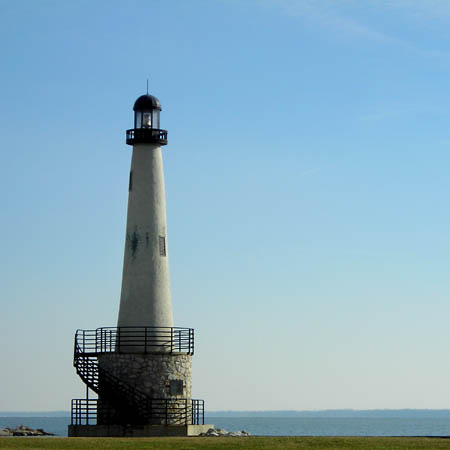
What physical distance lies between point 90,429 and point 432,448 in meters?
21.7

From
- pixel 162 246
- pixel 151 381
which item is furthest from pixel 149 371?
pixel 162 246

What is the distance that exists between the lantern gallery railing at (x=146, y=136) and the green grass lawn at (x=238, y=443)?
1972 centimetres

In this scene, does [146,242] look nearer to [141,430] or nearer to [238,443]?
[141,430]

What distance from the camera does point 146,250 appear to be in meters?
58.2

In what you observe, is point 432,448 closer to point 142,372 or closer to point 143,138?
point 142,372

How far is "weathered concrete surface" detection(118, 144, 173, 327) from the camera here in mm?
57656

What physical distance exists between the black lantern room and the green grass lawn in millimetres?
19850

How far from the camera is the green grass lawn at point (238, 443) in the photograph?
134ft

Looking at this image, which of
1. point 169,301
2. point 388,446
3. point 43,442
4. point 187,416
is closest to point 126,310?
point 169,301

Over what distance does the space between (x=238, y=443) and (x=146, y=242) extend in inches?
705

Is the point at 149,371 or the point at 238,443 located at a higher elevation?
the point at 149,371

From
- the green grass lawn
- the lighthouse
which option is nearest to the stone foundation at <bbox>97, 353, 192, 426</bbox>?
the lighthouse

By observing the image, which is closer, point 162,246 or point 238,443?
point 238,443

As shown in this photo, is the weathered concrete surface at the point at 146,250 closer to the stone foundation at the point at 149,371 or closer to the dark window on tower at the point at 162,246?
the dark window on tower at the point at 162,246
